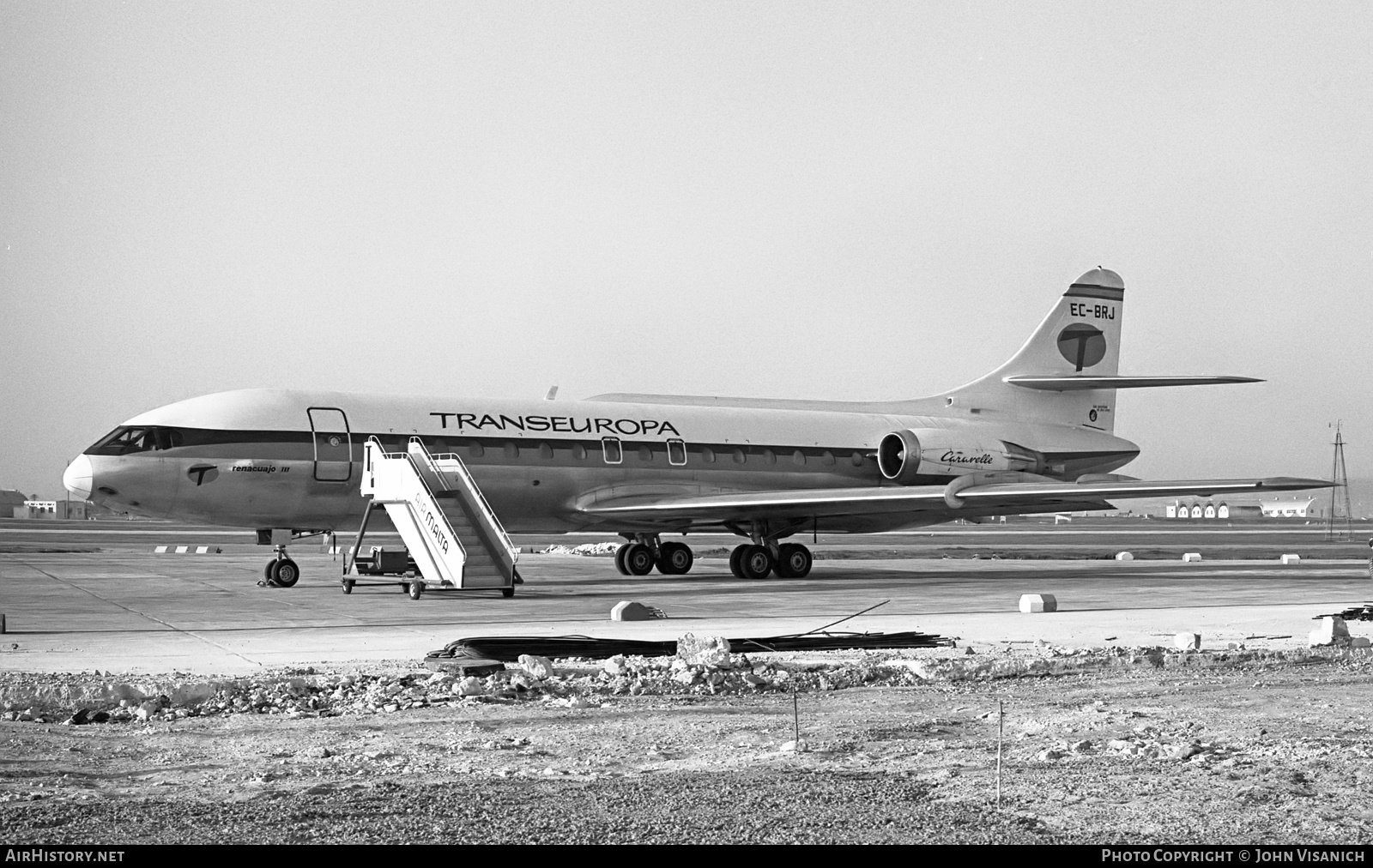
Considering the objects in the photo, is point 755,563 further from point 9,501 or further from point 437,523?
point 9,501

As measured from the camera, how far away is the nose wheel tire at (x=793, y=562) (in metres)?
25.9

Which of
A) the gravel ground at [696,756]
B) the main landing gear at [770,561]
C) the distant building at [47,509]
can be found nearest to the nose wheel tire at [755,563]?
the main landing gear at [770,561]

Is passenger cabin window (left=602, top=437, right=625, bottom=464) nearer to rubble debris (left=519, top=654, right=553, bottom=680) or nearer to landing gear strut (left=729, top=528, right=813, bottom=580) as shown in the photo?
landing gear strut (left=729, top=528, right=813, bottom=580)

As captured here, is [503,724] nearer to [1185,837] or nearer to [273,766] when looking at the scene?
[273,766]

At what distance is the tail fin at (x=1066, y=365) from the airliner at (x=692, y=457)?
0.04 m

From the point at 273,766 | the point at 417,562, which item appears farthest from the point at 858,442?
the point at 273,766

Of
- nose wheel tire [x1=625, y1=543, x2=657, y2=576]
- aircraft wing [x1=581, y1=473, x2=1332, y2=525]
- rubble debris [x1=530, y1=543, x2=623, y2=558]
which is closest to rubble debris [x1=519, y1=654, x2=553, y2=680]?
aircraft wing [x1=581, y1=473, x2=1332, y2=525]

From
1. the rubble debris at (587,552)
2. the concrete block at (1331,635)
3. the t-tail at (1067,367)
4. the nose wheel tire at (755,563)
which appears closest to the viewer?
the concrete block at (1331,635)

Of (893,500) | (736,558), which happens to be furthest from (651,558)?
(893,500)

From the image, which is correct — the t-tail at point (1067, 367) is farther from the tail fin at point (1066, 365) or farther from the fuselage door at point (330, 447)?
the fuselage door at point (330, 447)

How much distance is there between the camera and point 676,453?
1043 inches

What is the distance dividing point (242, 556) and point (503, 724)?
27.6 m

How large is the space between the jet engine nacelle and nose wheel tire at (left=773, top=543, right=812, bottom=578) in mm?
3721

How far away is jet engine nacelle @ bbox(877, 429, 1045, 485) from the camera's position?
93.9 feet
